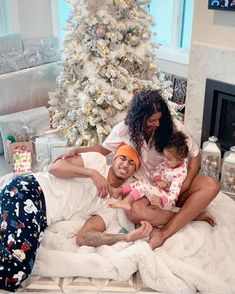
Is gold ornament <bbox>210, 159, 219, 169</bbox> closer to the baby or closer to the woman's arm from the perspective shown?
the woman's arm

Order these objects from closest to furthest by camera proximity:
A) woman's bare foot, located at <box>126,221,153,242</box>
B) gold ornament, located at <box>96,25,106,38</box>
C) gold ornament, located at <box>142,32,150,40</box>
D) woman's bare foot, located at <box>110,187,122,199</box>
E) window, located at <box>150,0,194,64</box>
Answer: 1. woman's bare foot, located at <box>126,221,153,242</box>
2. woman's bare foot, located at <box>110,187,122,199</box>
3. gold ornament, located at <box>96,25,106,38</box>
4. gold ornament, located at <box>142,32,150,40</box>
5. window, located at <box>150,0,194,64</box>

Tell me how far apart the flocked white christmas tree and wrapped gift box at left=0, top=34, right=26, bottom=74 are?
2.54 feet

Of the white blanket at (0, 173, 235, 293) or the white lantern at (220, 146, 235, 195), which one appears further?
the white lantern at (220, 146, 235, 195)

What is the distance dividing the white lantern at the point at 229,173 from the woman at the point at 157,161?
35 centimetres

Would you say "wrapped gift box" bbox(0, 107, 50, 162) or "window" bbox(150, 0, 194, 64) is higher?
"window" bbox(150, 0, 194, 64)

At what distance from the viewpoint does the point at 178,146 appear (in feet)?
5.78

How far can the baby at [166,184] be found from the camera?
1.77 metres

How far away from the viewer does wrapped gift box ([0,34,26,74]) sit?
331cm

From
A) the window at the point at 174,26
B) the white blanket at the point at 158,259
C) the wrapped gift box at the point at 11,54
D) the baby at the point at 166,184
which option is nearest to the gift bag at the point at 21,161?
the wrapped gift box at the point at 11,54

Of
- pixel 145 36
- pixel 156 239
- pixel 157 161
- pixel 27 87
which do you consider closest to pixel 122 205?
pixel 156 239

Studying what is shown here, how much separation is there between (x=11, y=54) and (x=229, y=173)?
2302 mm

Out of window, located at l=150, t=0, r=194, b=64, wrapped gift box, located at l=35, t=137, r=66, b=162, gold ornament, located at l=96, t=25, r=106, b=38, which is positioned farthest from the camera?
window, located at l=150, t=0, r=194, b=64

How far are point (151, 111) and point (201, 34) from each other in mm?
898

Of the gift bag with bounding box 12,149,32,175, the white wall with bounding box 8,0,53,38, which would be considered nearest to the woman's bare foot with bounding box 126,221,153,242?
the gift bag with bounding box 12,149,32,175
